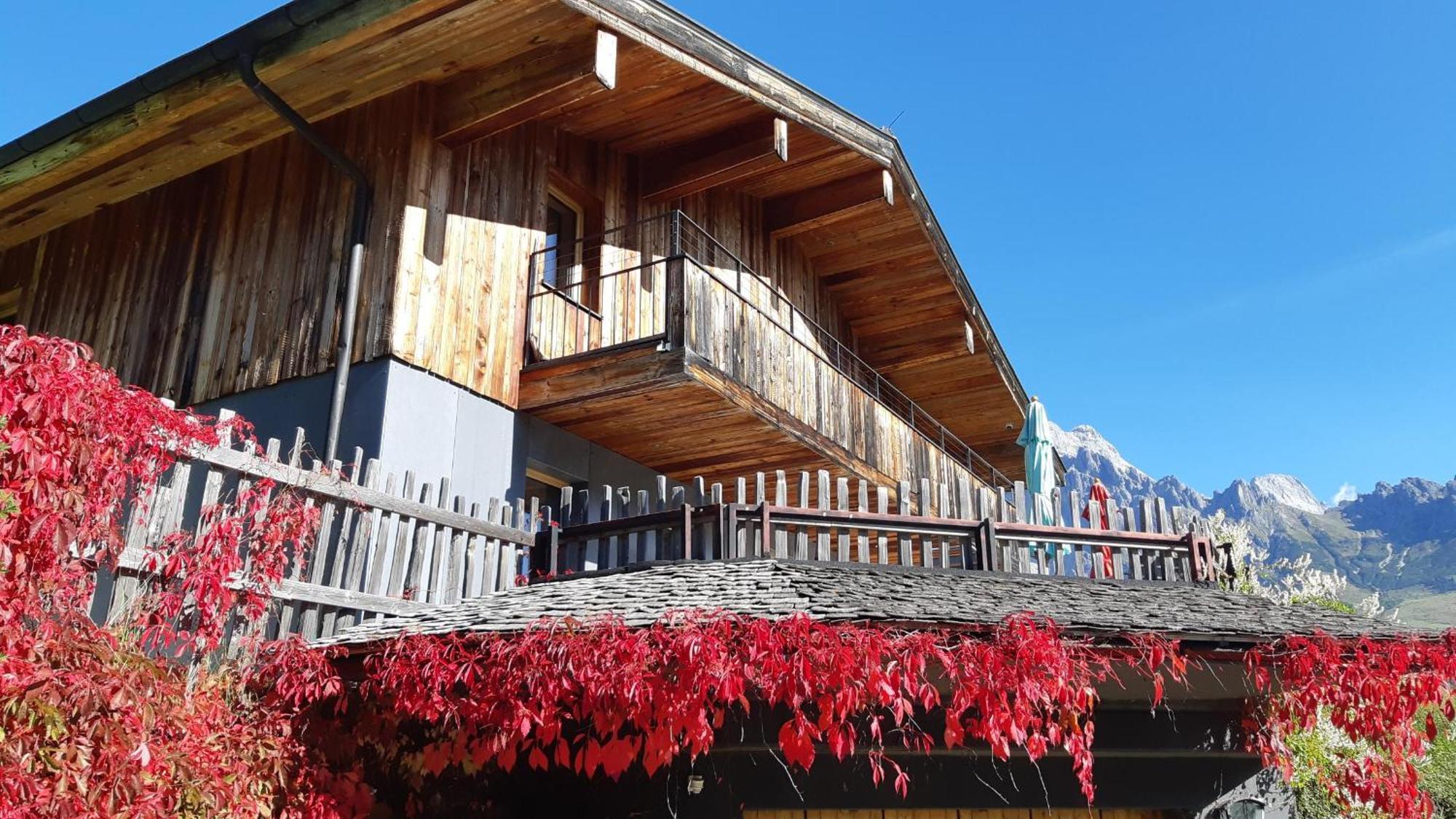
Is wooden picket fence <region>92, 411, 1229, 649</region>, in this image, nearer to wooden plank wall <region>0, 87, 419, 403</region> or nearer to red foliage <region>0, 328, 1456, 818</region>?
red foliage <region>0, 328, 1456, 818</region>

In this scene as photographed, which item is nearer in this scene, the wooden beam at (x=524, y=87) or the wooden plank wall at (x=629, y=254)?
the wooden beam at (x=524, y=87)

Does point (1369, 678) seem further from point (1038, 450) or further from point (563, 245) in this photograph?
point (563, 245)

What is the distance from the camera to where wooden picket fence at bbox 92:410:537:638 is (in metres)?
6.15

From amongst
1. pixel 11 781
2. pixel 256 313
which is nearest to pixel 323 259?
pixel 256 313

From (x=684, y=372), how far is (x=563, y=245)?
2.91 metres

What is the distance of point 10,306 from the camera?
44.3 ft

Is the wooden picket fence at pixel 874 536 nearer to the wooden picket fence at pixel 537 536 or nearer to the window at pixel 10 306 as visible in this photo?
the wooden picket fence at pixel 537 536

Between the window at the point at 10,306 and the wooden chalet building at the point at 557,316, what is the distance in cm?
7

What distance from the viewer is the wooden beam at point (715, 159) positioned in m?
11.8

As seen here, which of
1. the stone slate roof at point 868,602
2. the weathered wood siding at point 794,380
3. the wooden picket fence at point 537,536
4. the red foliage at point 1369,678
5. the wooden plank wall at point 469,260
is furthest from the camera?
the weathered wood siding at point 794,380

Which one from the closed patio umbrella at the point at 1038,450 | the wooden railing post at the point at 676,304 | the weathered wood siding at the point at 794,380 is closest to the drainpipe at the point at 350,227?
the wooden railing post at the point at 676,304

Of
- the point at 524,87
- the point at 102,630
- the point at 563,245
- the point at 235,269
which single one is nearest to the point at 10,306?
the point at 235,269

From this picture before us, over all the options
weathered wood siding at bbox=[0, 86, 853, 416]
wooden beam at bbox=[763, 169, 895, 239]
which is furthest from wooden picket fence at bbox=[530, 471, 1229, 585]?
wooden beam at bbox=[763, 169, 895, 239]

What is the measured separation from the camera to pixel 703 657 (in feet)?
18.0
